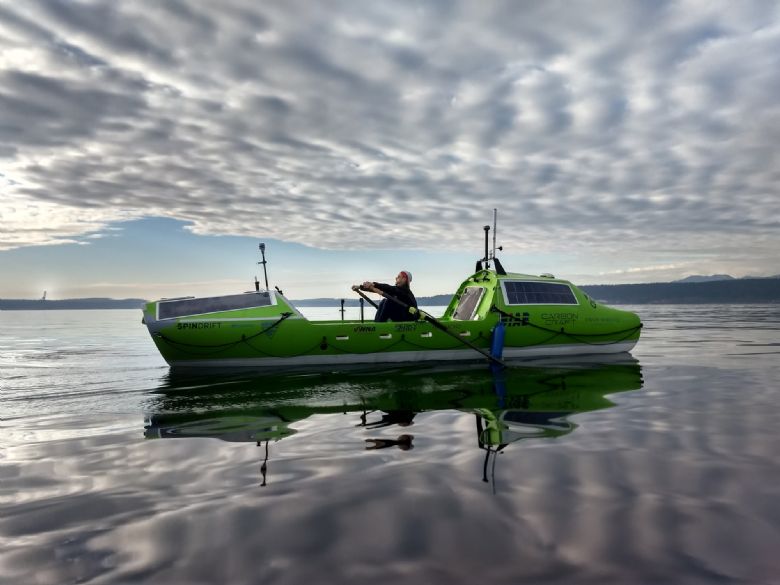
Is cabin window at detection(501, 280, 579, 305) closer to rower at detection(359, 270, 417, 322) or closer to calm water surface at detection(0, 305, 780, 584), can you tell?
rower at detection(359, 270, 417, 322)

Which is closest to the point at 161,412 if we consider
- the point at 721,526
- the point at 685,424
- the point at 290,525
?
the point at 290,525

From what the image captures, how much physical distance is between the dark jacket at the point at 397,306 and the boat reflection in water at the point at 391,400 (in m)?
2.06

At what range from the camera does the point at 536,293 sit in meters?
14.8

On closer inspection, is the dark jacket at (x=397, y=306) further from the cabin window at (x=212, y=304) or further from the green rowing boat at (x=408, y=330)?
the cabin window at (x=212, y=304)

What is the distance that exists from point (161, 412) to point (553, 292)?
12.1 metres

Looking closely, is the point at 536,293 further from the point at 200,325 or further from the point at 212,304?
the point at 200,325

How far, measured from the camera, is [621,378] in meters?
11.0

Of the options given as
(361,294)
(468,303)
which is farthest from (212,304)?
(468,303)

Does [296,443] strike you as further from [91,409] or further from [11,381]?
[11,381]

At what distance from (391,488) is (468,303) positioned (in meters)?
11.8

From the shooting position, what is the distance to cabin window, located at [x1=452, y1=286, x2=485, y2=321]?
15039mm

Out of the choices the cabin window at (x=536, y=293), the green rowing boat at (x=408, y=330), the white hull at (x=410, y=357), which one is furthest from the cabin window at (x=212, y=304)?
the cabin window at (x=536, y=293)

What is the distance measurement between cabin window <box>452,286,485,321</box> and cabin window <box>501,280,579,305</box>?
3.00ft

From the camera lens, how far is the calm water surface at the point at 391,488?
299 cm
